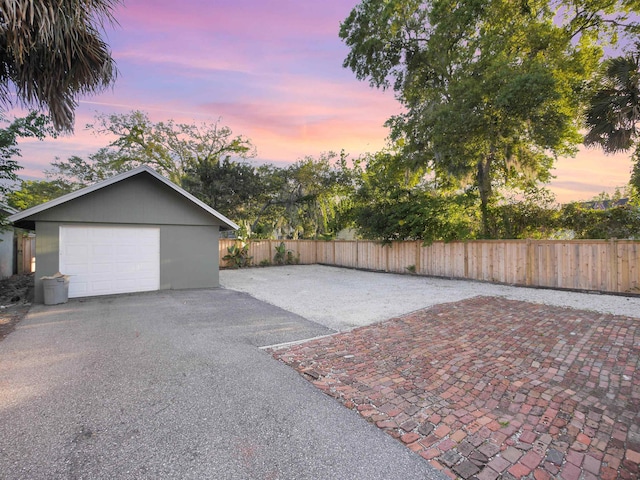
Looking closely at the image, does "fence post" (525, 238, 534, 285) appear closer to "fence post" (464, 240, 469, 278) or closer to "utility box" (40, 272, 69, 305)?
"fence post" (464, 240, 469, 278)

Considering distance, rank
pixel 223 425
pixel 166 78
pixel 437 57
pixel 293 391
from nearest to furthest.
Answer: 1. pixel 223 425
2. pixel 293 391
3. pixel 166 78
4. pixel 437 57

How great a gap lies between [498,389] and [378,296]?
17.2 feet

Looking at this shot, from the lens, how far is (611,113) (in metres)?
7.31

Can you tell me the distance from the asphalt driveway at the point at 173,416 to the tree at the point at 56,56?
11.4 feet

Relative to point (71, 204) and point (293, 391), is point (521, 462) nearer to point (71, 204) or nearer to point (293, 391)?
point (293, 391)

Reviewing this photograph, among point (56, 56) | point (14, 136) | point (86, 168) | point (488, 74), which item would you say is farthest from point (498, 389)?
point (86, 168)

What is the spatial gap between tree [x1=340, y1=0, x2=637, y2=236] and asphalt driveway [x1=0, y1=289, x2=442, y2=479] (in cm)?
991

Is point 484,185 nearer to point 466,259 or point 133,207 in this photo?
point 466,259

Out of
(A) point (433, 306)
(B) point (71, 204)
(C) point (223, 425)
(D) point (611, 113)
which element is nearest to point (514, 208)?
(D) point (611, 113)

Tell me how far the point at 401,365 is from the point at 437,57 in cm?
1347

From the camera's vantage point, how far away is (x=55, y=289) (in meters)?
7.29

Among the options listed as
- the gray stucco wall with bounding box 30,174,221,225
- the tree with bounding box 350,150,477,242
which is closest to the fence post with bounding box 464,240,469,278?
the tree with bounding box 350,150,477,242

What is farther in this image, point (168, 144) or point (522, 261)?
point (168, 144)

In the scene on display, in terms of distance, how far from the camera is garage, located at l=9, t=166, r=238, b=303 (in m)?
7.82
